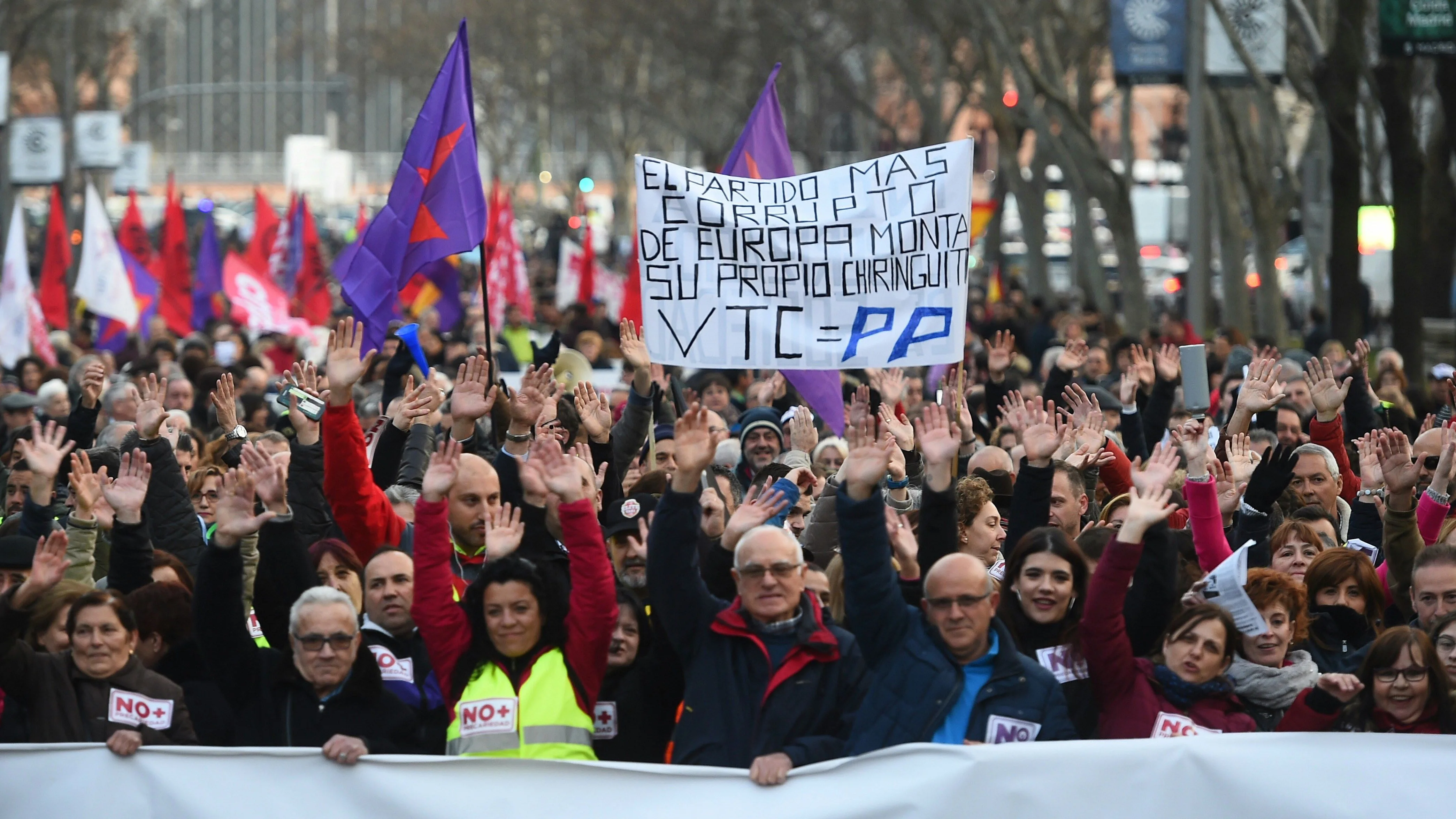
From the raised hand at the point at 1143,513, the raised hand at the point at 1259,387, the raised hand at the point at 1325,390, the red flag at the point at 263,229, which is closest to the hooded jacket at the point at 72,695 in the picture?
the raised hand at the point at 1143,513

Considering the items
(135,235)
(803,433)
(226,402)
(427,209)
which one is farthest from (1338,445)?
(135,235)

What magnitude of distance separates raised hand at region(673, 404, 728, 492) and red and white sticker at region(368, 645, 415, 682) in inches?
37.9

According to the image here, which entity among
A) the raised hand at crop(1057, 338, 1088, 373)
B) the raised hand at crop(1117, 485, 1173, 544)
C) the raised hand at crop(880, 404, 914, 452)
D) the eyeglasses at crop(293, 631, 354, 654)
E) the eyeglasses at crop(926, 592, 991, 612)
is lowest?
the eyeglasses at crop(293, 631, 354, 654)

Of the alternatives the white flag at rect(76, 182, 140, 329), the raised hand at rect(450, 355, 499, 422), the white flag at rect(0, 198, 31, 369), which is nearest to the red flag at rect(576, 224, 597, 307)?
the white flag at rect(76, 182, 140, 329)

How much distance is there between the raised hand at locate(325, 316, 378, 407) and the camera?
6.97 metres

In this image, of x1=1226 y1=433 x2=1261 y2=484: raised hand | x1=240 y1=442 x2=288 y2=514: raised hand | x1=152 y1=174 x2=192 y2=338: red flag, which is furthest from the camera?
x1=152 y1=174 x2=192 y2=338: red flag

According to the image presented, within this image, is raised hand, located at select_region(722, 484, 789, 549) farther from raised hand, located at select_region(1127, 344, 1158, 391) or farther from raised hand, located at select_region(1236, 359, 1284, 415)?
raised hand, located at select_region(1127, 344, 1158, 391)

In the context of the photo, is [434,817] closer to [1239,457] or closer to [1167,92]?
[1239,457]

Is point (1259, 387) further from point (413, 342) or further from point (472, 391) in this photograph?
point (413, 342)

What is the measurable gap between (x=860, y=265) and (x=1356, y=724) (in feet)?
9.00

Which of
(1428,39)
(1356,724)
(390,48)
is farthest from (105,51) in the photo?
(1356,724)

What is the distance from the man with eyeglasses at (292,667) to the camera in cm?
551

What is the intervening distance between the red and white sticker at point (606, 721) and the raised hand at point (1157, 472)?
1.54m

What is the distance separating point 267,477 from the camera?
6055 mm
